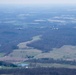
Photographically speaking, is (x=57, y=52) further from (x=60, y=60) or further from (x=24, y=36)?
(x=24, y=36)

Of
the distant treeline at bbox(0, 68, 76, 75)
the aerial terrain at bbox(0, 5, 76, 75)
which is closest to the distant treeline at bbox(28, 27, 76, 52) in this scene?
the aerial terrain at bbox(0, 5, 76, 75)

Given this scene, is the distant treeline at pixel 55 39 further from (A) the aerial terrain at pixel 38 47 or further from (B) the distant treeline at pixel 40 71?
(B) the distant treeline at pixel 40 71

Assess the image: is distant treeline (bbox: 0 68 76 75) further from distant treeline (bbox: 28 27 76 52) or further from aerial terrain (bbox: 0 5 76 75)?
distant treeline (bbox: 28 27 76 52)

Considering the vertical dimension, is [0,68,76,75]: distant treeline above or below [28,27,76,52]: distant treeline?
above

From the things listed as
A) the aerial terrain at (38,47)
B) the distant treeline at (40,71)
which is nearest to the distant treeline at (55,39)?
the aerial terrain at (38,47)

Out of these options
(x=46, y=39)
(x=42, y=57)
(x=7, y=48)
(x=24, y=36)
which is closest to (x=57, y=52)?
(x=42, y=57)

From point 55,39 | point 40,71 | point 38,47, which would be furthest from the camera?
point 55,39

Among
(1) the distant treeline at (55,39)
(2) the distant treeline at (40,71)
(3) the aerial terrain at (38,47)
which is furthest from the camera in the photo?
(1) the distant treeline at (55,39)

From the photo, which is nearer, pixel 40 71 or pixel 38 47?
pixel 40 71

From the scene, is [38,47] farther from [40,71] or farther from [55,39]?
[40,71]

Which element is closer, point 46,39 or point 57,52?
point 57,52

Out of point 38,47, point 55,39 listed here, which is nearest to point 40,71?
point 38,47
